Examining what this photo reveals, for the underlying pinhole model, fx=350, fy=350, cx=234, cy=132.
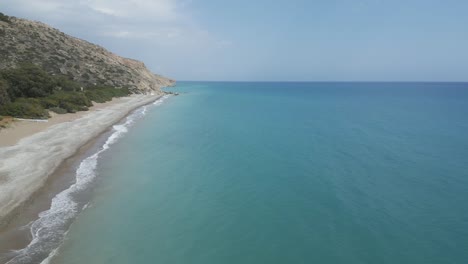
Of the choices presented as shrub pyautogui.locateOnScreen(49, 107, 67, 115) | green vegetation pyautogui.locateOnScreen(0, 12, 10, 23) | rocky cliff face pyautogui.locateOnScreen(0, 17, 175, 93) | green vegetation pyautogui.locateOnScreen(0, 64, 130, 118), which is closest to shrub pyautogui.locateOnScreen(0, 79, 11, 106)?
green vegetation pyautogui.locateOnScreen(0, 64, 130, 118)

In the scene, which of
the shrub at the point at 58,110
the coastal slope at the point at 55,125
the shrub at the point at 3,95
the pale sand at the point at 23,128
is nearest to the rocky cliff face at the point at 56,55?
the coastal slope at the point at 55,125

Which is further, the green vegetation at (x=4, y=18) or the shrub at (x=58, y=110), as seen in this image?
the green vegetation at (x=4, y=18)

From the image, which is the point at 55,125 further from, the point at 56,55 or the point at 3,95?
the point at 56,55

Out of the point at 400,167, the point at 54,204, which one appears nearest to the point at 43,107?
the point at 54,204

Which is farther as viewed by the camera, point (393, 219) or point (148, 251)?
point (393, 219)

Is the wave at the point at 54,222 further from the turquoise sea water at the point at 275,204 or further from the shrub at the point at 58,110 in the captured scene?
the shrub at the point at 58,110

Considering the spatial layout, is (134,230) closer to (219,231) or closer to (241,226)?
(219,231)
